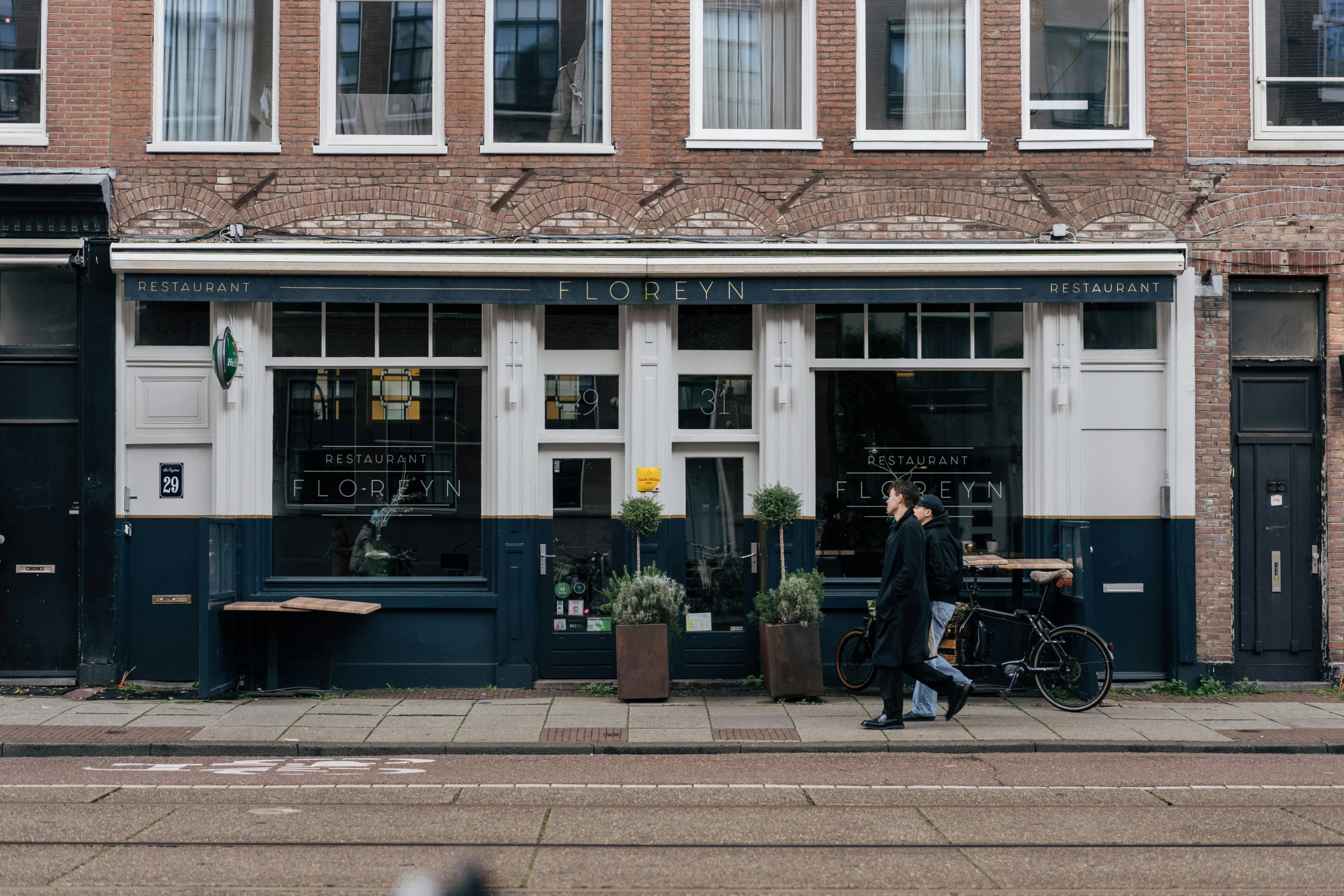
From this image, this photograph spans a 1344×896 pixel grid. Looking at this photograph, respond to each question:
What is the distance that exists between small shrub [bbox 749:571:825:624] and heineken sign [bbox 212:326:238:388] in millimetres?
5711

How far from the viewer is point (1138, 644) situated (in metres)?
13.0

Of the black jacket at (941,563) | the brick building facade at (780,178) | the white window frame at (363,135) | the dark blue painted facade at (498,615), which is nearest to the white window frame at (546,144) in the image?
the brick building facade at (780,178)

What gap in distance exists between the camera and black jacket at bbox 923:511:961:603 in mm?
11039

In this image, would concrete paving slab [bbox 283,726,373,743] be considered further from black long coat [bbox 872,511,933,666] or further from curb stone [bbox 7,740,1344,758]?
black long coat [bbox 872,511,933,666]

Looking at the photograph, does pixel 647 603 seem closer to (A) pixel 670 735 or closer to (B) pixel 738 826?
(A) pixel 670 735

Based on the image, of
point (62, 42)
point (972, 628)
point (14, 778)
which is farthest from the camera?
point (62, 42)

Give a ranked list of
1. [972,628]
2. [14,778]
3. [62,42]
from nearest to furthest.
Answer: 1. [14,778]
2. [972,628]
3. [62,42]

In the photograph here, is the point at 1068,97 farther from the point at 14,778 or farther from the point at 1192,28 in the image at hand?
the point at 14,778

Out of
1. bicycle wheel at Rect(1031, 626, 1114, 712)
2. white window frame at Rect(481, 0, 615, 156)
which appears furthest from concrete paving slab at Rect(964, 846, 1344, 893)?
white window frame at Rect(481, 0, 615, 156)

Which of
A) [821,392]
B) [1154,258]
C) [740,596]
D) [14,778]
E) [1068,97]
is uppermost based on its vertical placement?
[1068,97]

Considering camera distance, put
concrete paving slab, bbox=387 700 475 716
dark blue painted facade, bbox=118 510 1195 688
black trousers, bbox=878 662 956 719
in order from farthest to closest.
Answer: dark blue painted facade, bbox=118 510 1195 688
concrete paving slab, bbox=387 700 475 716
black trousers, bbox=878 662 956 719

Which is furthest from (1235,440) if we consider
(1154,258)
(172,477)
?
(172,477)

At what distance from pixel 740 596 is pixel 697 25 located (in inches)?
236

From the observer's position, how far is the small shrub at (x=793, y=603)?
39.4 feet
